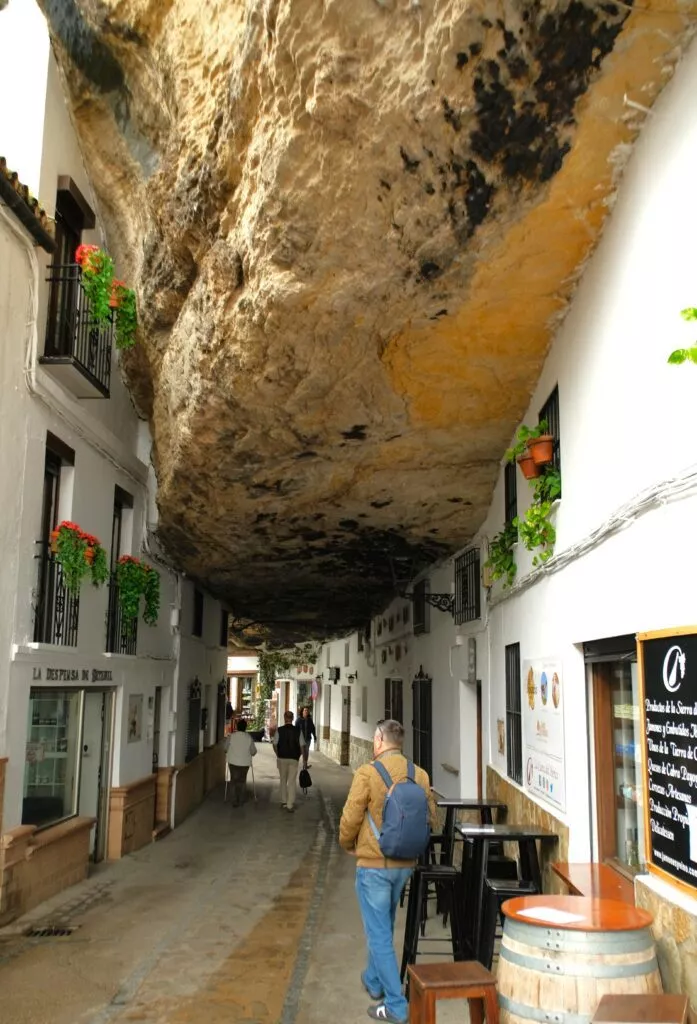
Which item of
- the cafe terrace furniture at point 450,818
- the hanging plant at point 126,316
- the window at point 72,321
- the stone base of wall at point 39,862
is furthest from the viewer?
the hanging plant at point 126,316

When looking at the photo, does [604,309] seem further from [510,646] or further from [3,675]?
[3,675]

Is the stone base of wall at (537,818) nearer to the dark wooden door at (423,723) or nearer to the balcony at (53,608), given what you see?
the dark wooden door at (423,723)

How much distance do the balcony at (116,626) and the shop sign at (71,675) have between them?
1.20 feet

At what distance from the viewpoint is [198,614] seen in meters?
16.2

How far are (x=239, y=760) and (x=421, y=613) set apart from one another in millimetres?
5035

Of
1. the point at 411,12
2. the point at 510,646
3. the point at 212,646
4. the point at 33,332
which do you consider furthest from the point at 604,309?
the point at 212,646

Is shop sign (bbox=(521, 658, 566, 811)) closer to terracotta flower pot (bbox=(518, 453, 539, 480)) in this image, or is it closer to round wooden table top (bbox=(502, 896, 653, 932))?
terracotta flower pot (bbox=(518, 453, 539, 480))

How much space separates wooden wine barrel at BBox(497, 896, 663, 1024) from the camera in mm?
3051

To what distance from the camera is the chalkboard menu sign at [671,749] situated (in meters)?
3.28

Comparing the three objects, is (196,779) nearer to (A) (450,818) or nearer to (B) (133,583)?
(B) (133,583)

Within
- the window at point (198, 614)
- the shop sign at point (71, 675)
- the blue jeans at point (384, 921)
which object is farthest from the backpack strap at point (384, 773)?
the window at point (198, 614)

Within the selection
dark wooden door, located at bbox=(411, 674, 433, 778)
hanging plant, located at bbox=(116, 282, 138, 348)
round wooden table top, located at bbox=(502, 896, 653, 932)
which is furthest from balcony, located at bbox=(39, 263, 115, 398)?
round wooden table top, located at bbox=(502, 896, 653, 932)

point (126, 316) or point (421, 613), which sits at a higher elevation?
point (126, 316)

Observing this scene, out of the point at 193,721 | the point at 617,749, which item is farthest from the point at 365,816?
the point at 193,721
